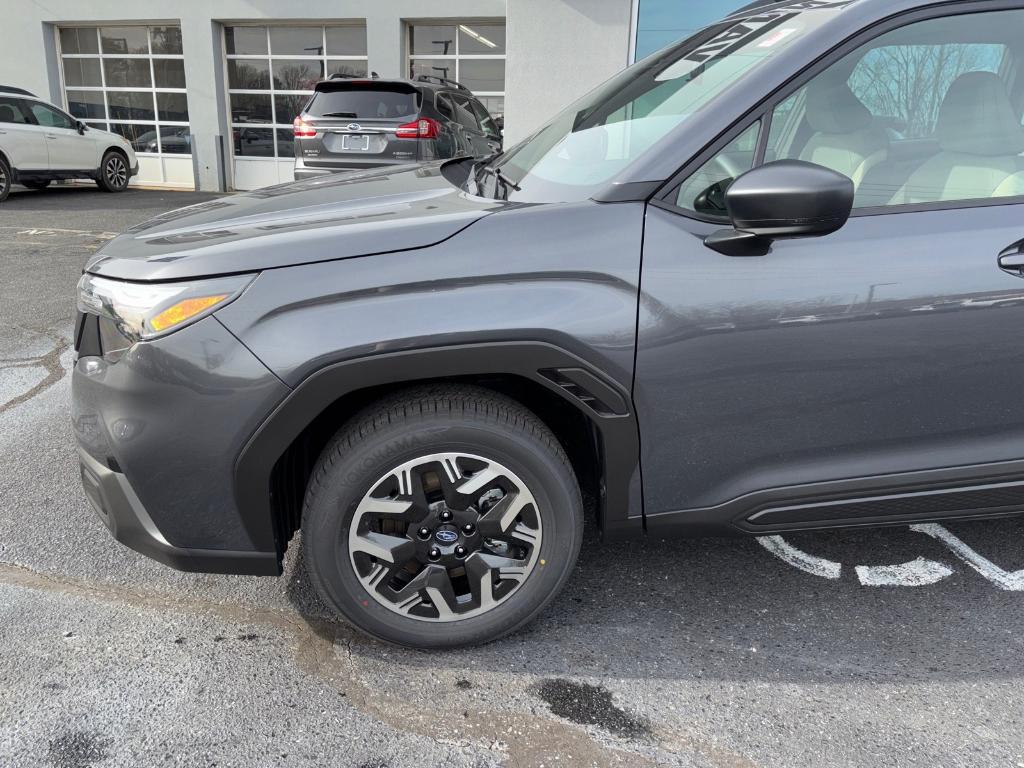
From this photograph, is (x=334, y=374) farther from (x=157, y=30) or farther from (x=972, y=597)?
(x=157, y=30)

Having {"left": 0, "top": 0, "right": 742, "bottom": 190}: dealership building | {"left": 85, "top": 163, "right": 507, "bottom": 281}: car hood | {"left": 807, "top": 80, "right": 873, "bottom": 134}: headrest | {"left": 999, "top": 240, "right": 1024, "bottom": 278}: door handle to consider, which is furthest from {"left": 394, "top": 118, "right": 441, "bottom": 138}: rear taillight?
{"left": 999, "top": 240, "right": 1024, "bottom": 278}: door handle

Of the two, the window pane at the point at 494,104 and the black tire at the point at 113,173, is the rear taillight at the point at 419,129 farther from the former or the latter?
the black tire at the point at 113,173

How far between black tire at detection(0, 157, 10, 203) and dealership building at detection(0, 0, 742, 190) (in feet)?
11.3

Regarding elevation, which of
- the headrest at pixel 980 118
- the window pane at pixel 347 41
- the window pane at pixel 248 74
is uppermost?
the window pane at pixel 347 41

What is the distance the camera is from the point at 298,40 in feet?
46.9

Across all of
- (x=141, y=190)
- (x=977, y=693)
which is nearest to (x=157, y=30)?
(x=141, y=190)

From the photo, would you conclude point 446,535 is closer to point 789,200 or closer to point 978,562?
point 789,200

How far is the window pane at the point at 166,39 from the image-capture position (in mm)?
14852

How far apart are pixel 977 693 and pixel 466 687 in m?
1.39

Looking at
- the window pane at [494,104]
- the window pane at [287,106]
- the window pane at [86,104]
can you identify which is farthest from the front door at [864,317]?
the window pane at [86,104]

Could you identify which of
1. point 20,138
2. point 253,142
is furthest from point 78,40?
point 20,138

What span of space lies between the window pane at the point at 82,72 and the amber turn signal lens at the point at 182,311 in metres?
16.6

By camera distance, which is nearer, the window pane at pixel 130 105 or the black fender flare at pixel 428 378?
the black fender flare at pixel 428 378

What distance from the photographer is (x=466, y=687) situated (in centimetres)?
215
